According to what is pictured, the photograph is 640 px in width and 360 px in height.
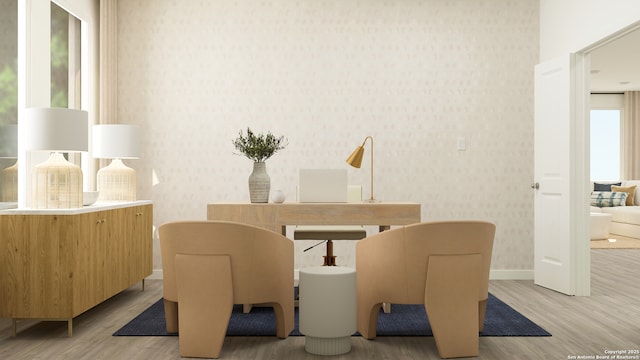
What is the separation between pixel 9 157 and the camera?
12.8 ft

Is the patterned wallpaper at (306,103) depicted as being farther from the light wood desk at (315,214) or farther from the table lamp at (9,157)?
the light wood desk at (315,214)

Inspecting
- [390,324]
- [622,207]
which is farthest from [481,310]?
[622,207]

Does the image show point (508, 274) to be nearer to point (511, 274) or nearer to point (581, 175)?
point (511, 274)

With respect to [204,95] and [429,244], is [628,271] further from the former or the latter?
[204,95]

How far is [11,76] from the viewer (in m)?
3.91

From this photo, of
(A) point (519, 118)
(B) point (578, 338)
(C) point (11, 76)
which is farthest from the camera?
(A) point (519, 118)

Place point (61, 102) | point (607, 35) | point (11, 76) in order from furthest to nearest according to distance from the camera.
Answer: point (61, 102) < point (607, 35) < point (11, 76)

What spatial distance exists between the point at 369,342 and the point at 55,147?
90.5 inches

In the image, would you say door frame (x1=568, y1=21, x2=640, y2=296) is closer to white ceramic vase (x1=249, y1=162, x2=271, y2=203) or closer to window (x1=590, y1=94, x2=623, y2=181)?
white ceramic vase (x1=249, y1=162, x2=271, y2=203)

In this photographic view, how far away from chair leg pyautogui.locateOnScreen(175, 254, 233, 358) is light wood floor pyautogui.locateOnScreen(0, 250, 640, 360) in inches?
5.3

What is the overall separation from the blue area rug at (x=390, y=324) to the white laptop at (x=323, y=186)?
86 cm

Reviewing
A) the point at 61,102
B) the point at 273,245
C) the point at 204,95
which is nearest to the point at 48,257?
the point at 273,245

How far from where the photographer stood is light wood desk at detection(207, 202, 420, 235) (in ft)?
11.8

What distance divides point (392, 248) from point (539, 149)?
9.11ft
